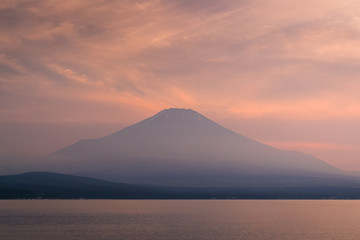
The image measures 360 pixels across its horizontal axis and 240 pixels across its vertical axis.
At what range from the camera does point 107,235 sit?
8262 cm

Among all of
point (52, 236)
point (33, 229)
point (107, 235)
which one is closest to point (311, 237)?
point (107, 235)

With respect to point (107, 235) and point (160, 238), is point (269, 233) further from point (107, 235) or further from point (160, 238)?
point (107, 235)

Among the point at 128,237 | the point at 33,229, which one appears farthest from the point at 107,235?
the point at 33,229

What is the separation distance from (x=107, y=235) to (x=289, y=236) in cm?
2993

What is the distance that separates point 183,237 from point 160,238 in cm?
403

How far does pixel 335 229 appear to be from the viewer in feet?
328

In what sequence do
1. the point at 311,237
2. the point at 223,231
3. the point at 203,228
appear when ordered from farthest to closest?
the point at 203,228 → the point at 223,231 → the point at 311,237

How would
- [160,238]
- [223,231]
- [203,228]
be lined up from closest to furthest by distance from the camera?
[160,238]
[223,231]
[203,228]

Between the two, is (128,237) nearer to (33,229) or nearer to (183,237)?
(183,237)

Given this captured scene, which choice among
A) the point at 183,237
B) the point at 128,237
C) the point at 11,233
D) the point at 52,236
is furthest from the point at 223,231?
the point at 11,233

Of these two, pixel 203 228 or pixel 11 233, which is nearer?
pixel 11 233

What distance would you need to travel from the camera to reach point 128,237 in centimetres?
7944

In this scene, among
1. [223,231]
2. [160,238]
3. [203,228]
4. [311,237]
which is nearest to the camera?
[160,238]

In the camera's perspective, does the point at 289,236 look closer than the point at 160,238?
No
